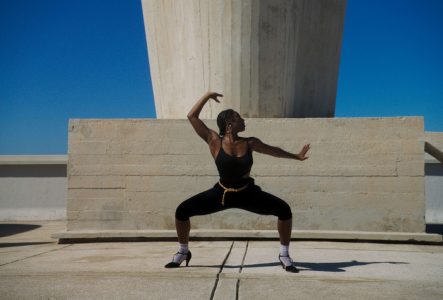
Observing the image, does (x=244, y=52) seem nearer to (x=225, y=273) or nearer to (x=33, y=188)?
(x=225, y=273)

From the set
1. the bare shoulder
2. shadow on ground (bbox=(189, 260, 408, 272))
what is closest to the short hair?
the bare shoulder

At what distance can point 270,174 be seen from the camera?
6.99 metres

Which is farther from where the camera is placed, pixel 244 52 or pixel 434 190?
pixel 434 190

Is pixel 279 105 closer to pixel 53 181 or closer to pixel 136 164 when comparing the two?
pixel 136 164

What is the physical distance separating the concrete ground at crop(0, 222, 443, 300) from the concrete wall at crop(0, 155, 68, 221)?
22.9 ft

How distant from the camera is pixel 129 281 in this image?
12.3 feet

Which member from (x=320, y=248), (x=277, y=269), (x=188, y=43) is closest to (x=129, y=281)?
(x=277, y=269)

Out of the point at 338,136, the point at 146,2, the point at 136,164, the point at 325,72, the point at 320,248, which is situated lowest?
the point at 320,248

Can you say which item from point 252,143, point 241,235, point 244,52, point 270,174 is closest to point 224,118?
point 252,143

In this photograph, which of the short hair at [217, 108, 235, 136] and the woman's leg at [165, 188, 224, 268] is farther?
the short hair at [217, 108, 235, 136]

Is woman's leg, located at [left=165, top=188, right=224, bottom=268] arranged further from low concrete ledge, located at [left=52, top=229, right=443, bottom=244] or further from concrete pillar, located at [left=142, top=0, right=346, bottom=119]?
concrete pillar, located at [left=142, top=0, right=346, bottom=119]

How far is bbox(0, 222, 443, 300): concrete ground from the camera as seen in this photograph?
11.0 ft

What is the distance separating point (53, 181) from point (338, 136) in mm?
9229

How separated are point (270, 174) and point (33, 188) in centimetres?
878
